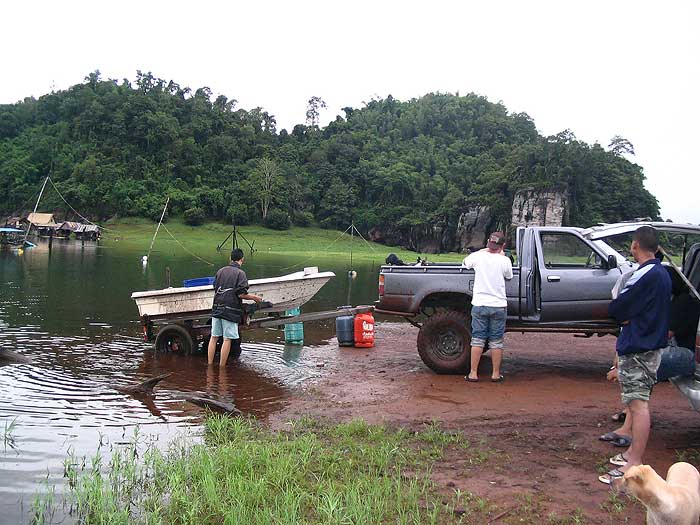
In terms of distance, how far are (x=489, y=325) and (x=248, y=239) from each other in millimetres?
74360

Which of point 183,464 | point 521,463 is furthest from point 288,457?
point 521,463

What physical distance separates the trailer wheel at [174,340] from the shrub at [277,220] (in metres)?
81.5

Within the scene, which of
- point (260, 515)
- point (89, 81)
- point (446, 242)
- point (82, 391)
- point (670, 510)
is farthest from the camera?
point (89, 81)

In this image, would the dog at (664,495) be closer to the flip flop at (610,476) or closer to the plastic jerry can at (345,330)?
the flip flop at (610,476)

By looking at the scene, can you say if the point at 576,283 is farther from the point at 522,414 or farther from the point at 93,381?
the point at 93,381

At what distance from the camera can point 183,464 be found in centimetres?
540

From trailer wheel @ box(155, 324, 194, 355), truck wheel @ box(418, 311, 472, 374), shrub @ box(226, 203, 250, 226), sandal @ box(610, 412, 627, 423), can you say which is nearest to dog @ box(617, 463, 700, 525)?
sandal @ box(610, 412, 627, 423)

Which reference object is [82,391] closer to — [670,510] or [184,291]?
[184,291]

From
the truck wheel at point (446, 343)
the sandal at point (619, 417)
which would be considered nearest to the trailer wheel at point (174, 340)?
the truck wheel at point (446, 343)

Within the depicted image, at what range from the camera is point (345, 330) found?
1253 centimetres

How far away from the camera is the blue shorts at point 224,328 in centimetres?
999

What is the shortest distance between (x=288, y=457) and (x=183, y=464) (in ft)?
3.01

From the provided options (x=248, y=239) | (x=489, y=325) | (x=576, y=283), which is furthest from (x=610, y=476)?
(x=248, y=239)

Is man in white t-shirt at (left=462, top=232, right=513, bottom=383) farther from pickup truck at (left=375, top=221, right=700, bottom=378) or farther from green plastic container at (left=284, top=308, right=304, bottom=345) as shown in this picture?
green plastic container at (left=284, top=308, right=304, bottom=345)
